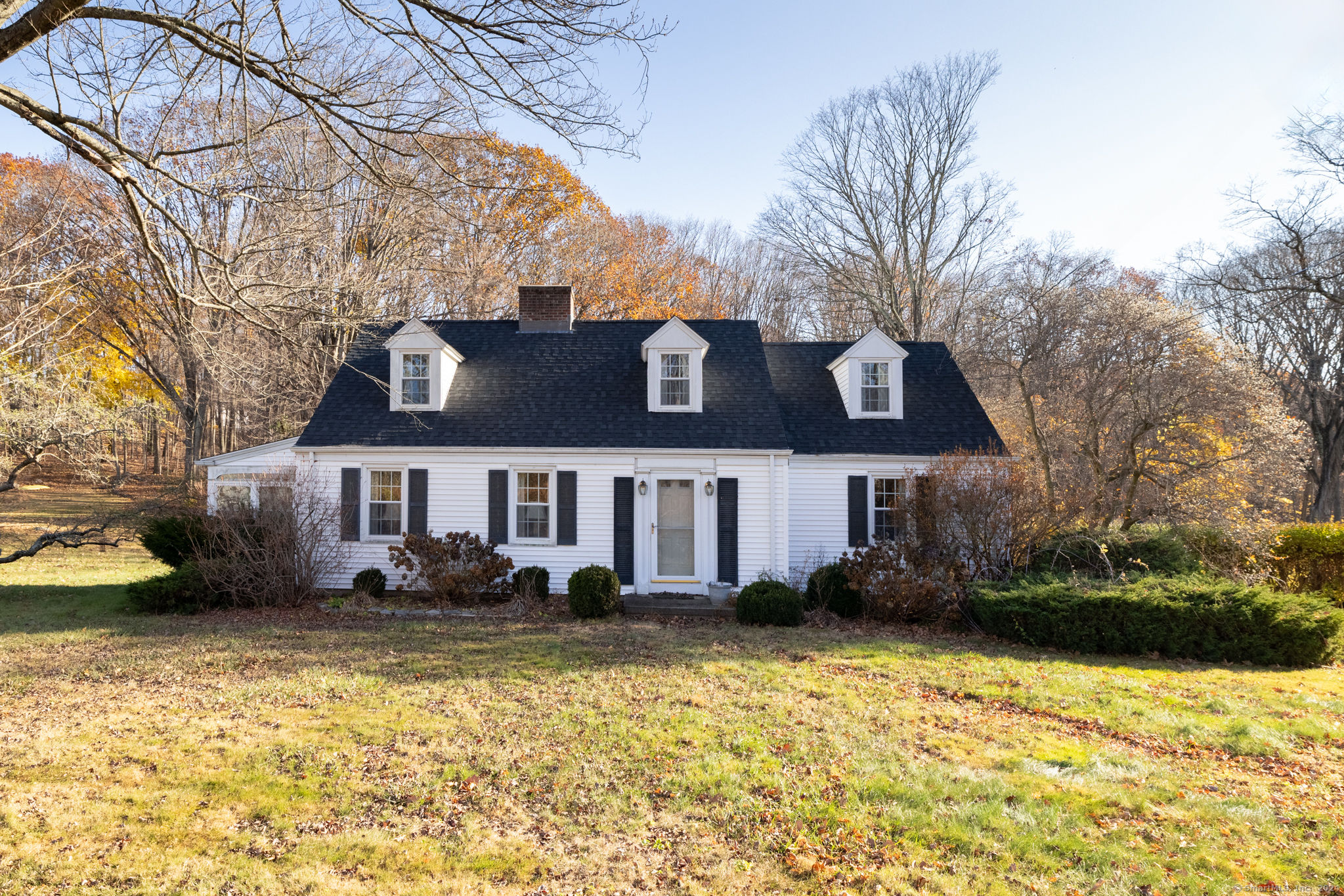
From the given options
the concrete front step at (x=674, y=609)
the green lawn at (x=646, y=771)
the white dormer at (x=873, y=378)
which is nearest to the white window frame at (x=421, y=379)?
the concrete front step at (x=674, y=609)

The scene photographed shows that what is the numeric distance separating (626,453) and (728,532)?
8.16ft

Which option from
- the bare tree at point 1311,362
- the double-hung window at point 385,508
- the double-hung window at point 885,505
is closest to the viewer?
the double-hung window at point 385,508

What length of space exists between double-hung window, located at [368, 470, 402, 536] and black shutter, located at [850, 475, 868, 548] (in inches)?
354

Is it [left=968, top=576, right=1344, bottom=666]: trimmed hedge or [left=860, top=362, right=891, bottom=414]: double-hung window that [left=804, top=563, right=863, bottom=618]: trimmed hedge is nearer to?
[left=968, top=576, right=1344, bottom=666]: trimmed hedge

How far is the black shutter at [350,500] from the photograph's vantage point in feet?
45.5

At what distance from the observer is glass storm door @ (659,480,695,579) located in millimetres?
13852

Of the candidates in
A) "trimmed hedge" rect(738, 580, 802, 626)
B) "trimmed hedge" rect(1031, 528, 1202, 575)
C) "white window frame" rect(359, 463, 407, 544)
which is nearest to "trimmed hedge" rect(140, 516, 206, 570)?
"white window frame" rect(359, 463, 407, 544)

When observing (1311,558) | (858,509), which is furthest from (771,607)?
(1311,558)

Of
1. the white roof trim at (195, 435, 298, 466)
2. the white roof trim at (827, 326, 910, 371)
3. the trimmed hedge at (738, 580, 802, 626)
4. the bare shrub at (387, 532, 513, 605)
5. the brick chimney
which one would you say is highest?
the brick chimney

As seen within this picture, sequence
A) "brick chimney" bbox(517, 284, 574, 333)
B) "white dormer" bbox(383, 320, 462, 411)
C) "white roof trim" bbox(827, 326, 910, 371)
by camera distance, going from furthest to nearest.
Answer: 1. "brick chimney" bbox(517, 284, 574, 333)
2. "white roof trim" bbox(827, 326, 910, 371)
3. "white dormer" bbox(383, 320, 462, 411)

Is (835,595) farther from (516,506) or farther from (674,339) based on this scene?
(516,506)

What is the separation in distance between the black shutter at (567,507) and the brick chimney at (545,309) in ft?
14.3

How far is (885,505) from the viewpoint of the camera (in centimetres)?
1445

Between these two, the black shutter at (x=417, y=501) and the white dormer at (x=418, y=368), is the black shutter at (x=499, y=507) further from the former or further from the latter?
the white dormer at (x=418, y=368)
